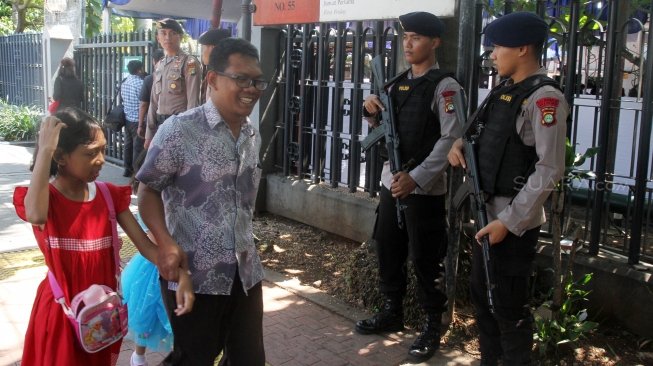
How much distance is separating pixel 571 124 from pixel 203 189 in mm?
2821

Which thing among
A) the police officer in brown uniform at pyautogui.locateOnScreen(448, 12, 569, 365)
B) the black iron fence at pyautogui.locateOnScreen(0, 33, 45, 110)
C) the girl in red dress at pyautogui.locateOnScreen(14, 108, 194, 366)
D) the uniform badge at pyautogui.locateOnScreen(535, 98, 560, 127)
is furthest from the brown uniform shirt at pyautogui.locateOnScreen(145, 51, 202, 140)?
the black iron fence at pyautogui.locateOnScreen(0, 33, 45, 110)

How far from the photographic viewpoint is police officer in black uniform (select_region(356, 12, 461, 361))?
347 centimetres

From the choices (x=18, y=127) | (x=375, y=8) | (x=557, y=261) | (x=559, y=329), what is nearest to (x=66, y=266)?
(x=557, y=261)

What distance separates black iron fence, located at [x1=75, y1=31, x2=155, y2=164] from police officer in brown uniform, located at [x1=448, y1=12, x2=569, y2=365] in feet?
22.9

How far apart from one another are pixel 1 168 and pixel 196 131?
27.9 ft

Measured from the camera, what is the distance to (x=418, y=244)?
3.59 metres

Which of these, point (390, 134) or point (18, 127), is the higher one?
point (390, 134)

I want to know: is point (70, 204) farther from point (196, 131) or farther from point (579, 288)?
point (579, 288)

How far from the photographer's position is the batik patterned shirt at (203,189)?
7.25 feet

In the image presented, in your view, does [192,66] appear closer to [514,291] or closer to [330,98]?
[330,98]

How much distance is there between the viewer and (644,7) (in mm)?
4508

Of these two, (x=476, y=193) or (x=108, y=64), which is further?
(x=108, y=64)

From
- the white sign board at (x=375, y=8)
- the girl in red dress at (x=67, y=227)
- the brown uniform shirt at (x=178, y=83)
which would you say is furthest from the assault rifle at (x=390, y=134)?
the brown uniform shirt at (x=178, y=83)

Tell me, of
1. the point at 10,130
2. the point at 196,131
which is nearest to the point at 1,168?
the point at 10,130
